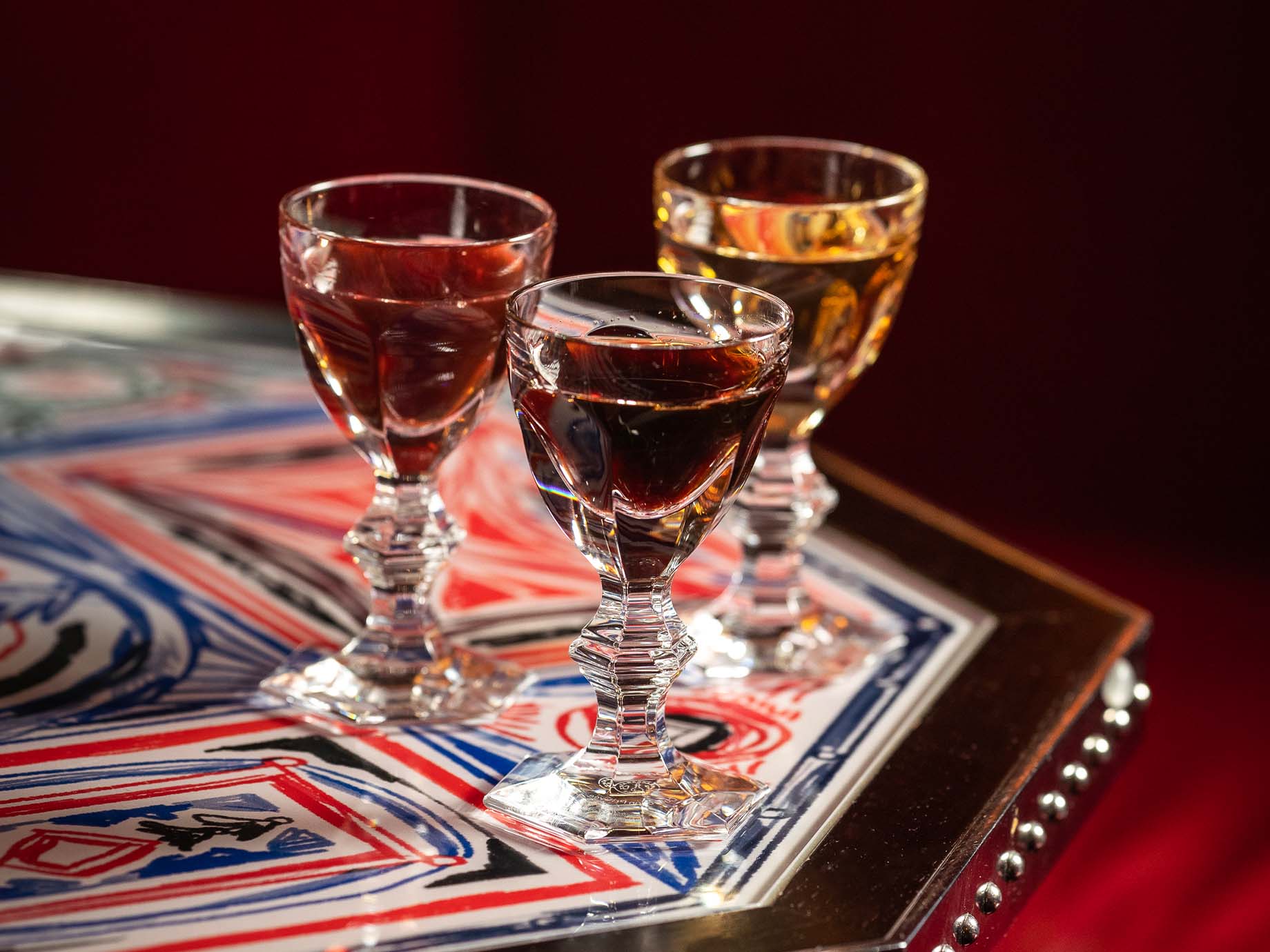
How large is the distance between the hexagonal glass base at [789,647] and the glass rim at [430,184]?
191 millimetres

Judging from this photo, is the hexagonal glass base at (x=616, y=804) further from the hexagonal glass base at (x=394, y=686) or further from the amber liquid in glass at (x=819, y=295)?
the amber liquid in glass at (x=819, y=295)

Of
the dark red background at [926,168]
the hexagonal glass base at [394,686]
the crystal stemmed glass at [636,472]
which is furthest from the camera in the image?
the dark red background at [926,168]

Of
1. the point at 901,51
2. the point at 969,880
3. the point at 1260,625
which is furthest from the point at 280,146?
the point at 969,880

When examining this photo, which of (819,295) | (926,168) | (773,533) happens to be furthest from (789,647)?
(926,168)

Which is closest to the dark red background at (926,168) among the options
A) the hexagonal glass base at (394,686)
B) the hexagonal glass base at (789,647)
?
the hexagonal glass base at (789,647)

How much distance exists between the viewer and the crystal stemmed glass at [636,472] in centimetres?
53

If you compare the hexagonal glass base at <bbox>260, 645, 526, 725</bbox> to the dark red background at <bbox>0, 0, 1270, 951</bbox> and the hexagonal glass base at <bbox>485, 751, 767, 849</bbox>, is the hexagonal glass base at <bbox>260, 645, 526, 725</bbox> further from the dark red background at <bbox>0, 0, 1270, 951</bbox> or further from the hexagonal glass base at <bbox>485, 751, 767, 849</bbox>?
the dark red background at <bbox>0, 0, 1270, 951</bbox>

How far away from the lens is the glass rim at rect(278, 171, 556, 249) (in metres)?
0.61

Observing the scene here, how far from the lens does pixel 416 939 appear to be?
49 centimetres

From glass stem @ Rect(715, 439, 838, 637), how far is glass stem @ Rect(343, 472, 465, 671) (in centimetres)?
14

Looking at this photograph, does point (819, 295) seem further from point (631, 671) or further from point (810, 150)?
point (631, 671)

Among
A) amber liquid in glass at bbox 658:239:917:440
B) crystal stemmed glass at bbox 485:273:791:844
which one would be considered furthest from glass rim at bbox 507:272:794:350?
amber liquid in glass at bbox 658:239:917:440

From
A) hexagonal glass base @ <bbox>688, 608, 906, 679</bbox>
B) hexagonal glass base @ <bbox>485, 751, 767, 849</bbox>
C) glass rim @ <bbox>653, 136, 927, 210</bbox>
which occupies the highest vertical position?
glass rim @ <bbox>653, 136, 927, 210</bbox>

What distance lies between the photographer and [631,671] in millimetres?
568
